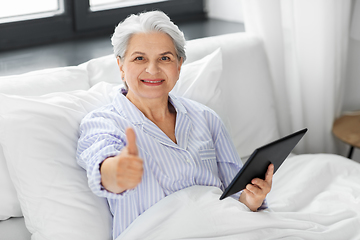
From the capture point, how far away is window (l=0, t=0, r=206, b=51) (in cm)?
205

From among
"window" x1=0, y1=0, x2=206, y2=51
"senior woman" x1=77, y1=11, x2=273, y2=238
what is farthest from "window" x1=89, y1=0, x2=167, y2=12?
"senior woman" x1=77, y1=11, x2=273, y2=238

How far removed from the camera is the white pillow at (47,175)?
51.2 inches

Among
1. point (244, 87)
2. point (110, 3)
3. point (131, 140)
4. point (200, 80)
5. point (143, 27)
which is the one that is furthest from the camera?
point (110, 3)

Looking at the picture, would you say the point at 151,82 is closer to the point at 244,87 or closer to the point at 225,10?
the point at 244,87

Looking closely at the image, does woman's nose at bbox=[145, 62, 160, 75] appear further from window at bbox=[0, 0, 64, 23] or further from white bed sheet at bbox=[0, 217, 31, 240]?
window at bbox=[0, 0, 64, 23]

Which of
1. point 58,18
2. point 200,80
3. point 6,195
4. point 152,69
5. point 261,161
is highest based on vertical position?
point 58,18

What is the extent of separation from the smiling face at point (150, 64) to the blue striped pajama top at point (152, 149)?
0.08 meters

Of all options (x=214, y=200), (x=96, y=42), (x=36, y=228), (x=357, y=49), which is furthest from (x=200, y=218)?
(x=357, y=49)

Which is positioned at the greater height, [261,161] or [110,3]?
[110,3]

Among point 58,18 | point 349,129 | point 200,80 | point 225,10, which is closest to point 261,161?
point 200,80

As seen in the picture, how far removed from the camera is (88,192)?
53.6 inches

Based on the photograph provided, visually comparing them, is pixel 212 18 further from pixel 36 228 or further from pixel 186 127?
pixel 36 228

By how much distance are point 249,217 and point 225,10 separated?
1.68 meters

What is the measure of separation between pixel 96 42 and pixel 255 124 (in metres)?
0.89
